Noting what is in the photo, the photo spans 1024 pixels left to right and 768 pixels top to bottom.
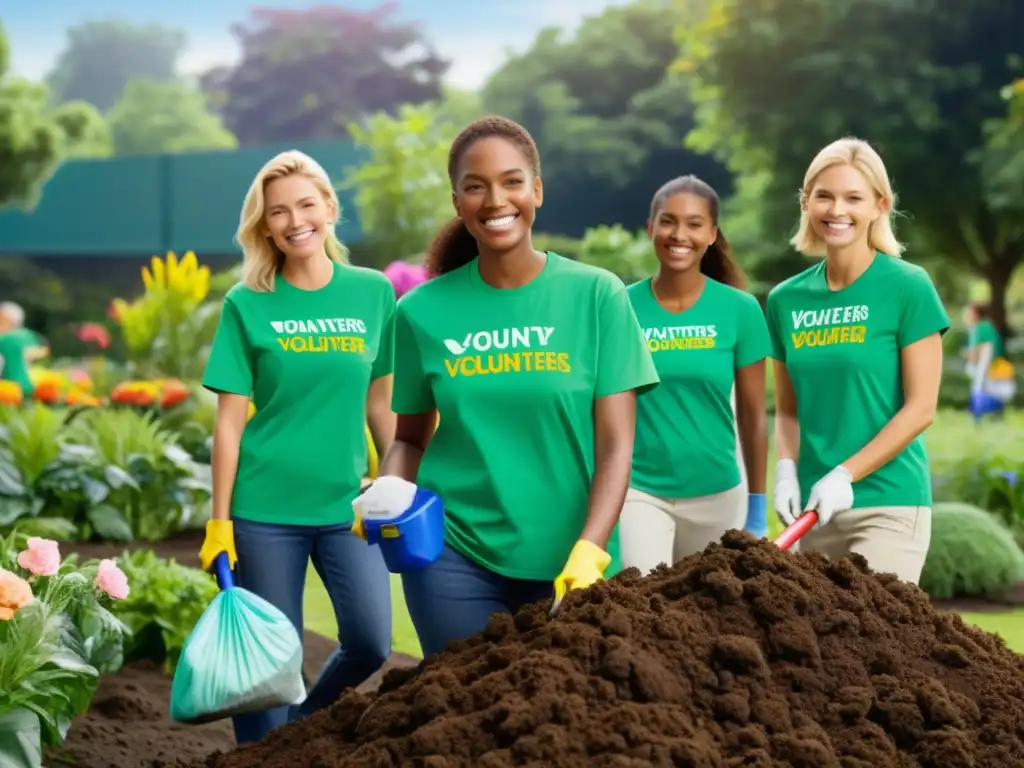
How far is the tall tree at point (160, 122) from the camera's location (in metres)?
72.9

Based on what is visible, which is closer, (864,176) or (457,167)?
(457,167)

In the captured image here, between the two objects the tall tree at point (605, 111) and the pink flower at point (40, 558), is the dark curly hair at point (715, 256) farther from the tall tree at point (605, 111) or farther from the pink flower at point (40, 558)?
the tall tree at point (605, 111)

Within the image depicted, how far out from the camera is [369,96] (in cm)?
6353

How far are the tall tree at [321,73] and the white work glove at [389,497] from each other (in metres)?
60.6

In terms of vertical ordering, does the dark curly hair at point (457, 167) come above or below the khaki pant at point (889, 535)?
above

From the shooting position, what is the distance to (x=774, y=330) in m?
4.34

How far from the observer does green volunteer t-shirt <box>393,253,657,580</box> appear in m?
3.12

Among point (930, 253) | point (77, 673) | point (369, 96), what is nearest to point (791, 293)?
point (77, 673)

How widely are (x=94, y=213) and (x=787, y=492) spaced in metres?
33.0

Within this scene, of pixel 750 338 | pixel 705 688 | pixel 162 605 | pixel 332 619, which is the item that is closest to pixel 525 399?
pixel 705 688

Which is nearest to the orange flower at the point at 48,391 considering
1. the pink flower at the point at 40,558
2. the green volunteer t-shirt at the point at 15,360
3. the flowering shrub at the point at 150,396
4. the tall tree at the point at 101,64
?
the flowering shrub at the point at 150,396

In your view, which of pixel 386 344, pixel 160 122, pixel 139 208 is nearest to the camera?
pixel 386 344

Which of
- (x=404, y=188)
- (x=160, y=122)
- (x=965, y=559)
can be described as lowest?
(x=965, y=559)

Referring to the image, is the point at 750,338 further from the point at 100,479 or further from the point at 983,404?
the point at 983,404
